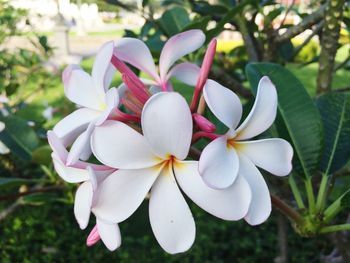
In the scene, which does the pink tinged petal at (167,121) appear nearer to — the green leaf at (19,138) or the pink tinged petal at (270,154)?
the pink tinged petal at (270,154)

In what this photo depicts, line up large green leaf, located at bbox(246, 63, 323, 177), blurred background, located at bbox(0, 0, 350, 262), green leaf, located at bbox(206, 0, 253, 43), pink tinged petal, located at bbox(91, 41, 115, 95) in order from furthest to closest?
blurred background, located at bbox(0, 0, 350, 262) → green leaf, located at bbox(206, 0, 253, 43) → large green leaf, located at bbox(246, 63, 323, 177) → pink tinged petal, located at bbox(91, 41, 115, 95)

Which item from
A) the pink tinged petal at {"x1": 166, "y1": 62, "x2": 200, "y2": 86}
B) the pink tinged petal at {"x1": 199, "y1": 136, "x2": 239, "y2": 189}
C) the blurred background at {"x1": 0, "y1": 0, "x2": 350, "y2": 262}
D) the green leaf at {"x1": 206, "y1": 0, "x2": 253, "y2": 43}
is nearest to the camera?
the pink tinged petal at {"x1": 199, "y1": 136, "x2": 239, "y2": 189}

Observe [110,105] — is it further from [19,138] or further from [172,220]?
[19,138]

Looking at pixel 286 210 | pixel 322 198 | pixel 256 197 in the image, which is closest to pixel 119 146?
pixel 256 197

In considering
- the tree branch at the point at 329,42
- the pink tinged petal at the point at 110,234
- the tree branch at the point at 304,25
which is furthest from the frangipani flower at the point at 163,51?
the tree branch at the point at 304,25

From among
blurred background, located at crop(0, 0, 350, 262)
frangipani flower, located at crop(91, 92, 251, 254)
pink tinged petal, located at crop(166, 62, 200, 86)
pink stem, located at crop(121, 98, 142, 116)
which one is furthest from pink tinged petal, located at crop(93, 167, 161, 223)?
blurred background, located at crop(0, 0, 350, 262)

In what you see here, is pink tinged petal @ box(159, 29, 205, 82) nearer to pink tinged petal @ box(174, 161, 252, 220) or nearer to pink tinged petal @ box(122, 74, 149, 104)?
pink tinged petal @ box(122, 74, 149, 104)
